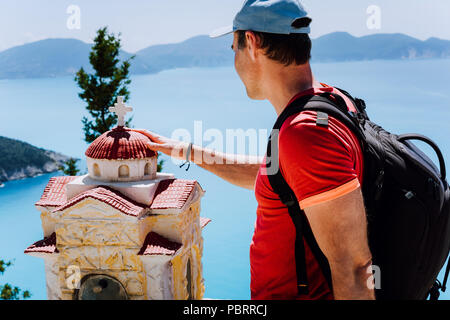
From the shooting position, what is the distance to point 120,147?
18.2 feet

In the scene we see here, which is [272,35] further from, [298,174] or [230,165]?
[230,165]

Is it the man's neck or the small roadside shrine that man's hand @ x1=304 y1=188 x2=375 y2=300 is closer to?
the man's neck

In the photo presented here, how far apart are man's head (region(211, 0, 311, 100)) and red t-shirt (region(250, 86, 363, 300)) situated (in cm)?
18

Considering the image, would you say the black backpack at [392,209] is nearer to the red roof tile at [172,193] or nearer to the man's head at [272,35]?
the man's head at [272,35]

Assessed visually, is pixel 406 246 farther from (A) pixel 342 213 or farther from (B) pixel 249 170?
(B) pixel 249 170

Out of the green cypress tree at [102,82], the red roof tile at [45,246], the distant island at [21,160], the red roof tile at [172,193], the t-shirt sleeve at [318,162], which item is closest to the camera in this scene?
the t-shirt sleeve at [318,162]

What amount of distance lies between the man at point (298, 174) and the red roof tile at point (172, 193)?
392cm

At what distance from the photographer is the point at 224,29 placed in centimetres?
189

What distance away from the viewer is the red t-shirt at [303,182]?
131 centimetres

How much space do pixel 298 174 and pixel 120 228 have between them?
449cm

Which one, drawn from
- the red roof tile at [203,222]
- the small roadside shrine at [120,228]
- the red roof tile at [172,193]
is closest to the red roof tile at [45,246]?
the small roadside shrine at [120,228]

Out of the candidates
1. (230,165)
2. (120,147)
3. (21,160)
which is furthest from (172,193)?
(21,160)

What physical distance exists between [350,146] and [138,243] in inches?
179

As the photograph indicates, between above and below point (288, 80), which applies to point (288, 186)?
below
